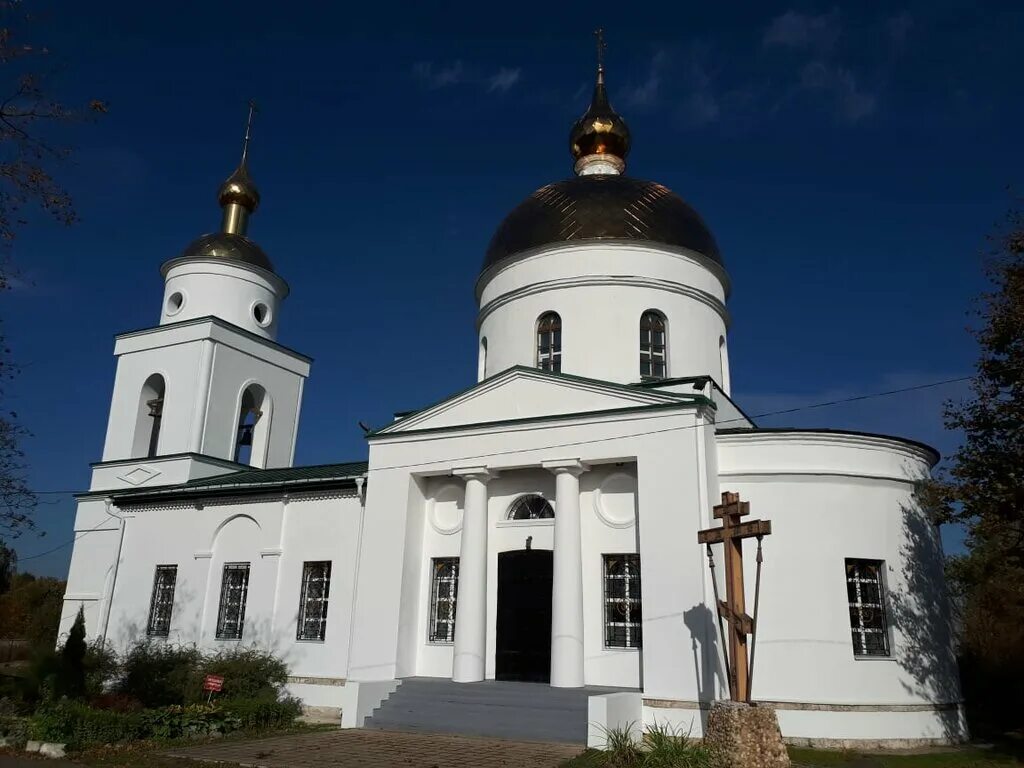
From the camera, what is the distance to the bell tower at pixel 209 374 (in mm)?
20406

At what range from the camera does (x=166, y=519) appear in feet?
61.7

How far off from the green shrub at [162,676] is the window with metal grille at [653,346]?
33.8ft

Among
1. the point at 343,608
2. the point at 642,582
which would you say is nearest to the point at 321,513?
the point at 343,608

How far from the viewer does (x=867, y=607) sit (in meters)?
13.3

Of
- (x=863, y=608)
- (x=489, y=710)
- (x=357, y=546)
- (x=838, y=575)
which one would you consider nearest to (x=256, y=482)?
(x=357, y=546)

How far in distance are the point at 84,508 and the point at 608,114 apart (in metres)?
16.7

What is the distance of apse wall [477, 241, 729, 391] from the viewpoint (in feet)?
54.7

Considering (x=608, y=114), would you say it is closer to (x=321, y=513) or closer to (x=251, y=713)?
(x=321, y=513)

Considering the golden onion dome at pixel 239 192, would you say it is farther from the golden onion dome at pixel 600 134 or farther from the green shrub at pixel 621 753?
the green shrub at pixel 621 753

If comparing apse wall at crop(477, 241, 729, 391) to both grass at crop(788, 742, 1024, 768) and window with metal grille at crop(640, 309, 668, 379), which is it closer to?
window with metal grille at crop(640, 309, 668, 379)

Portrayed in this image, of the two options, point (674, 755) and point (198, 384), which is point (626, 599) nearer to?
point (674, 755)

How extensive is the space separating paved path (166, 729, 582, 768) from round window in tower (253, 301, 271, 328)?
12.6 m

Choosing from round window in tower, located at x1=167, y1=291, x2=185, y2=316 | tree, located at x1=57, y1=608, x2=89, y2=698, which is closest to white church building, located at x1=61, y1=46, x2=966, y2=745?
round window in tower, located at x1=167, y1=291, x2=185, y2=316

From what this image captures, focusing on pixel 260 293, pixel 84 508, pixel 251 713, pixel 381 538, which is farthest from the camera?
pixel 260 293
